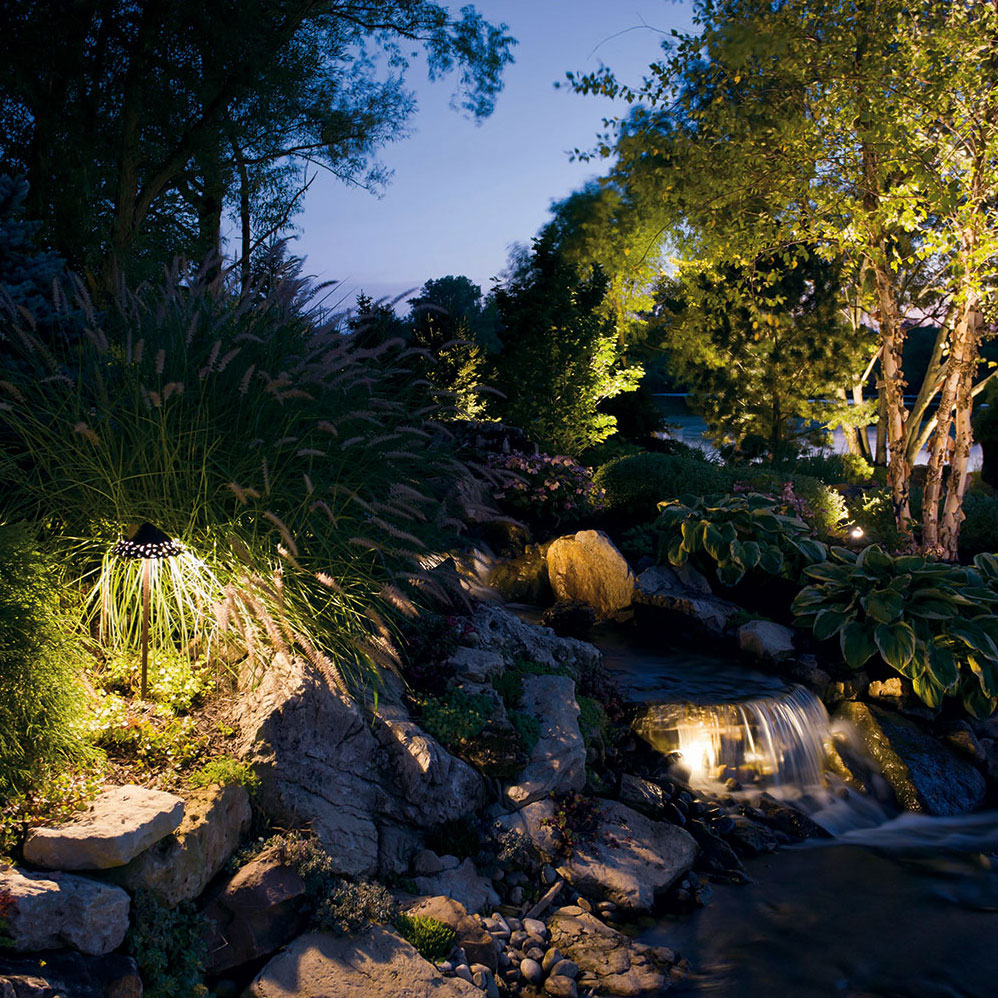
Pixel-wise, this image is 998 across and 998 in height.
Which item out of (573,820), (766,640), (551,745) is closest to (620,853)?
(573,820)

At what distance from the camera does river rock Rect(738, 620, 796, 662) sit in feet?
28.3

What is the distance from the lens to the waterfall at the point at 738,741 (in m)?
6.84

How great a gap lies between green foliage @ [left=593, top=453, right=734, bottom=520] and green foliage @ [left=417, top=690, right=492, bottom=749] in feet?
26.2

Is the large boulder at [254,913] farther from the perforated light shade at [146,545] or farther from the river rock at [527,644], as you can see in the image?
the river rock at [527,644]

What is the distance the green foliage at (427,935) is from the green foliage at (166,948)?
3.06 ft

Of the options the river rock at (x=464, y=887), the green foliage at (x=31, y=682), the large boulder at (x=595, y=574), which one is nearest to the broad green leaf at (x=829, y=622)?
the large boulder at (x=595, y=574)

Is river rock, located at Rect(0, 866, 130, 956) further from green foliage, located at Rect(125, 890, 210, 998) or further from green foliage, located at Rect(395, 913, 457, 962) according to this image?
green foliage, located at Rect(395, 913, 457, 962)

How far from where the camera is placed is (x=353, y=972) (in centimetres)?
356

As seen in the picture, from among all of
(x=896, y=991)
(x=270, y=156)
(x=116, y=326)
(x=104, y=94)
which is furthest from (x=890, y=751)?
(x=270, y=156)

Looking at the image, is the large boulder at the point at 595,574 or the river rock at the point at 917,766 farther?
the large boulder at the point at 595,574

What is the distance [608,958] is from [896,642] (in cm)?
483

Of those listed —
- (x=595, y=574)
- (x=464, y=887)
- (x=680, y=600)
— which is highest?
(x=595, y=574)

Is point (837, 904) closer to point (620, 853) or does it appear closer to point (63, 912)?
point (620, 853)

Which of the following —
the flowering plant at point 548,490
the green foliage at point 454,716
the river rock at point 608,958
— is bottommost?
the river rock at point 608,958
